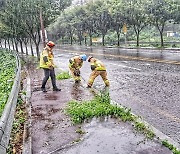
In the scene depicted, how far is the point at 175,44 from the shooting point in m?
33.0

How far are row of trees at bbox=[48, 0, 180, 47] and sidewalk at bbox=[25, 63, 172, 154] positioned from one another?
2397 cm

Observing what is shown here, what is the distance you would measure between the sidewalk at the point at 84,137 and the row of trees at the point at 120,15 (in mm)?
23966

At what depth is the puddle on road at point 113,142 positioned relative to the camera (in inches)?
202

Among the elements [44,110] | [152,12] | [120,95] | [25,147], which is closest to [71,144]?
[25,147]

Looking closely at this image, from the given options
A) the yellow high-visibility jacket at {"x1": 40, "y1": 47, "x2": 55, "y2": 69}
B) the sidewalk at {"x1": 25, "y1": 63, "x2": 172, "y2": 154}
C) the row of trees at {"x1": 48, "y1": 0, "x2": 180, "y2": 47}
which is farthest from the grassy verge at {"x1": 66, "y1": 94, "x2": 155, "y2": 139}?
the row of trees at {"x1": 48, "y1": 0, "x2": 180, "y2": 47}

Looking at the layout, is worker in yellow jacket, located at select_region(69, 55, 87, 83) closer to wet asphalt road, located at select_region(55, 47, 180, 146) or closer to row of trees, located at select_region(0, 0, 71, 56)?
wet asphalt road, located at select_region(55, 47, 180, 146)

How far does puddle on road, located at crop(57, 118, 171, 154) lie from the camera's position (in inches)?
202

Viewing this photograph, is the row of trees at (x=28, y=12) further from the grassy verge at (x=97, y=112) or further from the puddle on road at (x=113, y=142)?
the puddle on road at (x=113, y=142)

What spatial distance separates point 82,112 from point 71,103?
1.35 m

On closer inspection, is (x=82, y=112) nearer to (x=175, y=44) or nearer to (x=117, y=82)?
(x=117, y=82)

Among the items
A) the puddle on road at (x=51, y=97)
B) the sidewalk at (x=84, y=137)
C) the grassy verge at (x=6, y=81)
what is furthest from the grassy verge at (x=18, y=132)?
the puddle on road at (x=51, y=97)

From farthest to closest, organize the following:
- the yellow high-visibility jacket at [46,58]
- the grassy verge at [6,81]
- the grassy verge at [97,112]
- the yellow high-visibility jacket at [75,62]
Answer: the yellow high-visibility jacket at [75,62] < the yellow high-visibility jacket at [46,58] < the grassy verge at [6,81] < the grassy verge at [97,112]

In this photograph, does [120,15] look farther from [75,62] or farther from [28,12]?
[75,62]

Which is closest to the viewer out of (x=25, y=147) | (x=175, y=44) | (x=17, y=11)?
(x=25, y=147)
